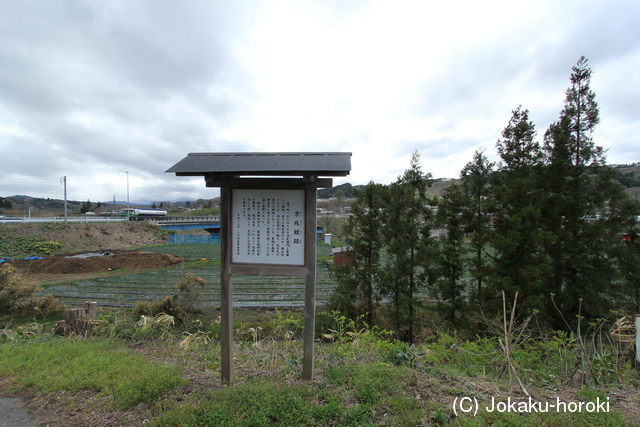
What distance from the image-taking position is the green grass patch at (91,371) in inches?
119

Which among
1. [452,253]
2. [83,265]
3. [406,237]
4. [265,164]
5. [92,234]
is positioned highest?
[265,164]

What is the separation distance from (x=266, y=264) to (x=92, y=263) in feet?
83.7

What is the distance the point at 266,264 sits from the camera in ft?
10.9

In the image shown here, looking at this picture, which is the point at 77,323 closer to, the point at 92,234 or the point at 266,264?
the point at 266,264

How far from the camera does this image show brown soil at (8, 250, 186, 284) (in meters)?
20.2

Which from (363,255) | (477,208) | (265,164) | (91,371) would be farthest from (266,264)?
(477,208)

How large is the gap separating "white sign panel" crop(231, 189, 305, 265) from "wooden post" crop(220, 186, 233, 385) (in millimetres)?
66

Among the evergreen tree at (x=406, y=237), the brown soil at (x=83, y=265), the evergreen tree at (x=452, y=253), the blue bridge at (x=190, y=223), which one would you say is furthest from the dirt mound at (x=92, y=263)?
the evergreen tree at (x=452, y=253)

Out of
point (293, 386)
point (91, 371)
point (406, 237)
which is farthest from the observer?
point (406, 237)

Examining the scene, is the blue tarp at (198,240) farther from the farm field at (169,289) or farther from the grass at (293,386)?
the grass at (293,386)

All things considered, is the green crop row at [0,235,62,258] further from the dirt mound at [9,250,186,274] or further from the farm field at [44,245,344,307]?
the farm field at [44,245,344,307]

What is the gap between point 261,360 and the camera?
13.3 feet

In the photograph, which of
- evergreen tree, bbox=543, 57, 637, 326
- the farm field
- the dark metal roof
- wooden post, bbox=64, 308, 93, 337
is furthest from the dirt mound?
evergreen tree, bbox=543, 57, 637, 326

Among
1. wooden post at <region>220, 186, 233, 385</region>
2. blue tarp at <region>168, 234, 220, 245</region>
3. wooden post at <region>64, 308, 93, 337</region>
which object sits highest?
wooden post at <region>220, 186, 233, 385</region>
